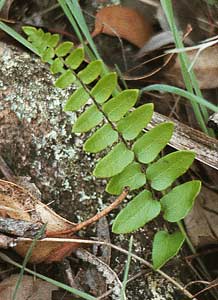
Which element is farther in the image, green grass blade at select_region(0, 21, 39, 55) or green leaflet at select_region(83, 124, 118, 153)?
green grass blade at select_region(0, 21, 39, 55)

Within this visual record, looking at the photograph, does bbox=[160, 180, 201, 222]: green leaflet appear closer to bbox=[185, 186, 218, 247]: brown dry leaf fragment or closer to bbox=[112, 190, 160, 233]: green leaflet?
bbox=[112, 190, 160, 233]: green leaflet

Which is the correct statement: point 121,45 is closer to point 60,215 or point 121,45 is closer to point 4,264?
point 60,215

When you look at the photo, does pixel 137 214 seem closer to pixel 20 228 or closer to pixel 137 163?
pixel 137 163

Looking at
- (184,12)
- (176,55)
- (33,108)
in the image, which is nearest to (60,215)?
(33,108)

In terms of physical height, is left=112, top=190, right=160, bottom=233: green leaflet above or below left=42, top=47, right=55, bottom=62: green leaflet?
below

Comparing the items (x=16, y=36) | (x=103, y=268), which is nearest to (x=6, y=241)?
(x=103, y=268)

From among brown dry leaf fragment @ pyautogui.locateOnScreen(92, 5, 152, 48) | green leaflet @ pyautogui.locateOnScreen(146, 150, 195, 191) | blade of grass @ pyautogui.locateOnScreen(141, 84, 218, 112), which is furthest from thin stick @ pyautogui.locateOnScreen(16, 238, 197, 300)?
brown dry leaf fragment @ pyautogui.locateOnScreen(92, 5, 152, 48)

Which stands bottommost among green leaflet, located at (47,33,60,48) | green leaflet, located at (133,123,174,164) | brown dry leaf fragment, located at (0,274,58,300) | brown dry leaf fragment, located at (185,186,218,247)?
brown dry leaf fragment, located at (185,186,218,247)
